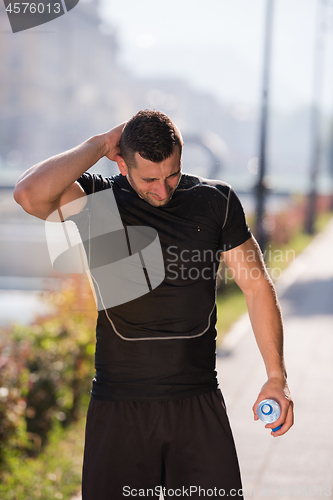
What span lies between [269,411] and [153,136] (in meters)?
0.99

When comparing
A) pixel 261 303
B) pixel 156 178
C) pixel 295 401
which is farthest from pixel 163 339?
pixel 295 401

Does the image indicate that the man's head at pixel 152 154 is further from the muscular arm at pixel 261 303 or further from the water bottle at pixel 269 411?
the water bottle at pixel 269 411

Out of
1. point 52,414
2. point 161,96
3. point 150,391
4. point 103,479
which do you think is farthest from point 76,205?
point 52,414

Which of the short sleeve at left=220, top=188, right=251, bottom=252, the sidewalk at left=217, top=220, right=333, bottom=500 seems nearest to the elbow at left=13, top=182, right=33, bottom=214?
the short sleeve at left=220, top=188, right=251, bottom=252

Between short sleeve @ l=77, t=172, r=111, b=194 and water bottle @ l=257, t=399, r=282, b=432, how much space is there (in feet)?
3.06

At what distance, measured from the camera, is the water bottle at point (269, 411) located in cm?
174

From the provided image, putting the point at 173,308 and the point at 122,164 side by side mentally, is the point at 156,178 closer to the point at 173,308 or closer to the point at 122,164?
the point at 122,164

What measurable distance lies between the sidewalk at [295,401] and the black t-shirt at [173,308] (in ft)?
5.66

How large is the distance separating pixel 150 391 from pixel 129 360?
13 cm

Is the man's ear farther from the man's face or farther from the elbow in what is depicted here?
the elbow

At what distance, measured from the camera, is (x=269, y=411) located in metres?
1.75

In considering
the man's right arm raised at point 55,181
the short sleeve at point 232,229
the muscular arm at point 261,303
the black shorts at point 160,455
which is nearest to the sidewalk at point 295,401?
the black shorts at point 160,455

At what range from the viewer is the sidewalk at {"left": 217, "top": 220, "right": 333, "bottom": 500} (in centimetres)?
326

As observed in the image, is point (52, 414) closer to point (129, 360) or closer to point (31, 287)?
point (129, 360)
